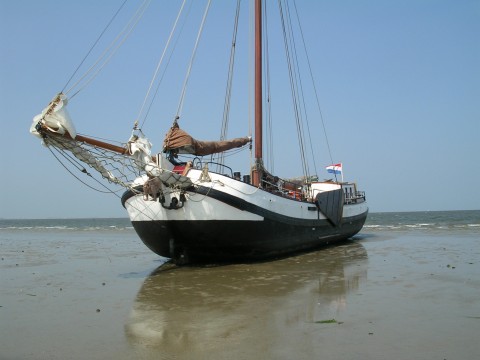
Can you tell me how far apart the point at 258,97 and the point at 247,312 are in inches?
470

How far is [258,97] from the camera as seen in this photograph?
17.6 metres

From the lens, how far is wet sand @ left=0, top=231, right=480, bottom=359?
17.0ft

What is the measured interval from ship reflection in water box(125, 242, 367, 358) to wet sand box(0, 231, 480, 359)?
0.02 m

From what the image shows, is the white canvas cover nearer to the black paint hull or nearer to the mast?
the black paint hull

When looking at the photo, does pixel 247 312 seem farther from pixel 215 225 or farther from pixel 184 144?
pixel 184 144

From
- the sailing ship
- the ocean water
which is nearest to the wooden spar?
the sailing ship

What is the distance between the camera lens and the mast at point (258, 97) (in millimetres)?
16469

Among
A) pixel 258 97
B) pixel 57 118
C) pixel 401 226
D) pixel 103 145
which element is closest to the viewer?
pixel 57 118

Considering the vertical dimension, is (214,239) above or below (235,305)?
above

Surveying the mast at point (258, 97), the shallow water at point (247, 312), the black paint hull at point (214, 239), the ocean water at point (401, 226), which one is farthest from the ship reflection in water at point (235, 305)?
the ocean water at point (401, 226)

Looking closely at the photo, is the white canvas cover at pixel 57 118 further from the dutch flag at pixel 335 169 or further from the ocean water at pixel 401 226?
the ocean water at pixel 401 226

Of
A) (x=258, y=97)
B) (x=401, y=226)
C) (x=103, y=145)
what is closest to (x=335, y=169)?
(x=258, y=97)

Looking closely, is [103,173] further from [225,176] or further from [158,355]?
[158,355]

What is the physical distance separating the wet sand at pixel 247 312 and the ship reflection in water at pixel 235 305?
2 centimetres
